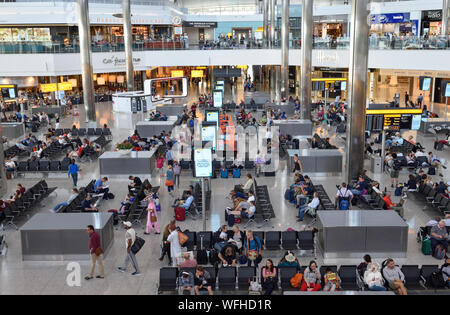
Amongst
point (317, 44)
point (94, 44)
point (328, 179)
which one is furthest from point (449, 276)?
point (94, 44)

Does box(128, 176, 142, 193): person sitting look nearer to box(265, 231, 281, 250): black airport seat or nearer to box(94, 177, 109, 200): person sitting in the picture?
box(94, 177, 109, 200): person sitting

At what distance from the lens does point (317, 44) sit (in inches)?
1588

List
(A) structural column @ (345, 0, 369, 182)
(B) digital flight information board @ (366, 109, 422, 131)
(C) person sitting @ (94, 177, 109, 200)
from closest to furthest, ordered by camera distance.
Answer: (C) person sitting @ (94, 177, 109, 200)
(A) structural column @ (345, 0, 369, 182)
(B) digital flight information board @ (366, 109, 422, 131)

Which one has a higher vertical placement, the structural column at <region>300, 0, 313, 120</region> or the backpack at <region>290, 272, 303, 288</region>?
the structural column at <region>300, 0, 313, 120</region>

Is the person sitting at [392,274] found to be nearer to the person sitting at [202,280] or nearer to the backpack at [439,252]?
the backpack at [439,252]

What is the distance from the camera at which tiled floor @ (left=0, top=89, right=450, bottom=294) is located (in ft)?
35.2

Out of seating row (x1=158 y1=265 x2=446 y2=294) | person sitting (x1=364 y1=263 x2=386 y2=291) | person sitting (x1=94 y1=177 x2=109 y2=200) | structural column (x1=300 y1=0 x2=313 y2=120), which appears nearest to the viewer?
person sitting (x1=364 y1=263 x2=386 y2=291)

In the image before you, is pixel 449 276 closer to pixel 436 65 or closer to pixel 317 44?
pixel 436 65

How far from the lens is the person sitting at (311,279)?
31.4 feet

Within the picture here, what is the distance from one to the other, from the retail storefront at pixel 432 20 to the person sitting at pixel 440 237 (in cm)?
3766

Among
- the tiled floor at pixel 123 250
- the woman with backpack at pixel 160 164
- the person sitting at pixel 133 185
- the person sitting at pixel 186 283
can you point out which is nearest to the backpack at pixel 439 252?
the tiled floor at pixel 123 250

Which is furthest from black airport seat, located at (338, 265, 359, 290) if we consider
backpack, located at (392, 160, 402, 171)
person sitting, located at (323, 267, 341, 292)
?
backpack, located at (392, 160, 402, 171)

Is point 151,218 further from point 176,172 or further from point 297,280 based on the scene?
point 297,280

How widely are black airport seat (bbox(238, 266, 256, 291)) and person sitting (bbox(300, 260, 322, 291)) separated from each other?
44.7 inches
